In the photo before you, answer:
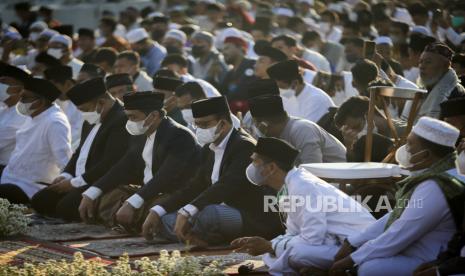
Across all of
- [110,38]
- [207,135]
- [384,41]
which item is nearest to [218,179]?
[207,135]

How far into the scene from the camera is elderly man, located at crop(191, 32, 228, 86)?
539 inches

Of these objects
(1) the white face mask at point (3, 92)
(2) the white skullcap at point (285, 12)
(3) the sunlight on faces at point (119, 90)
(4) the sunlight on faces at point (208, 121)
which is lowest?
(2) the white skullcap at point (285, 12)

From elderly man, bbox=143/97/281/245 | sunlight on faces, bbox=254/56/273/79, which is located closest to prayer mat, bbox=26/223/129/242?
elderly man, bbox=143/97/281/245

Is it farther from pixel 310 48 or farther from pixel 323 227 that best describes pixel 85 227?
pixel 310 48

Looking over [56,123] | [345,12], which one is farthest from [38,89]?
[345,12]

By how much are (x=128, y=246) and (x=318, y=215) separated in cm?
221

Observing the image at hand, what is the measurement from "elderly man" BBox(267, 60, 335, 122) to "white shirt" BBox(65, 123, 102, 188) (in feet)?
5.46

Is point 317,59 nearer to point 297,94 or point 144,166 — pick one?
point 297,94

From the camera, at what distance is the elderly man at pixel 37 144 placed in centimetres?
1016

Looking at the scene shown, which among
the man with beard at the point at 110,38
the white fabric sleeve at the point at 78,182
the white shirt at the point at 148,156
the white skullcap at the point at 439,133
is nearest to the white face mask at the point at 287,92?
the white shirt at the point at 148,156

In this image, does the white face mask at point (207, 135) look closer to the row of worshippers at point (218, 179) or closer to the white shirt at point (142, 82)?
the row of worshippers at point (218, 179)

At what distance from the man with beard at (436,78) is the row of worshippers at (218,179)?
33.0 inches

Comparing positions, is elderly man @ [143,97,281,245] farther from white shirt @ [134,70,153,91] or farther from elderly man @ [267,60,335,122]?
white shirt @ [134,70,153,91]

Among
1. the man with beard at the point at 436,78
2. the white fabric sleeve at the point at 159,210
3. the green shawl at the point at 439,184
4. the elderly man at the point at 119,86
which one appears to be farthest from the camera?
the elderly man at the point at 119,86
